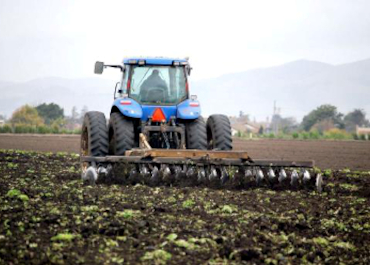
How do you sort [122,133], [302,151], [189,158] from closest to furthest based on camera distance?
[189,158]
[122,133]
[302,151]

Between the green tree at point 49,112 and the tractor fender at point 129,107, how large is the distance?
11008 centimetres

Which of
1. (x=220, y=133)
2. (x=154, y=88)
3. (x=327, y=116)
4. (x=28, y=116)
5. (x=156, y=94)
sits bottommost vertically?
(x=220, y=133)

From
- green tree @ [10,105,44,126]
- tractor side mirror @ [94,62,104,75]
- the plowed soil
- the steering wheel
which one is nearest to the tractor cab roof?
the steering wheel

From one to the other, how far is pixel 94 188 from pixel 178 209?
260cm

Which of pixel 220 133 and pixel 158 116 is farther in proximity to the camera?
pixel 220 133

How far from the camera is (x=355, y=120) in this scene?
148 metres

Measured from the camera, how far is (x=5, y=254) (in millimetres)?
6207

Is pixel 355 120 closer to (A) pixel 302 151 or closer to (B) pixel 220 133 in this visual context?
(A) pixel 302 151

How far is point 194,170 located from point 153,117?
1736mm

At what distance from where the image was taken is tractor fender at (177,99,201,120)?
43.8 feet

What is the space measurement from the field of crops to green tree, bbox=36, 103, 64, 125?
112m

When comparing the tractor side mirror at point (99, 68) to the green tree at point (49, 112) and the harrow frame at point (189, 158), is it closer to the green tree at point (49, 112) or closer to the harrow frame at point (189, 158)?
the harrow frame at point (189, 158)

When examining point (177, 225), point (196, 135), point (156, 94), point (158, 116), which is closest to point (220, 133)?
point (196, 135)

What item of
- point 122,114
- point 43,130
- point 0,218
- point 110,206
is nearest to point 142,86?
point 122,114
